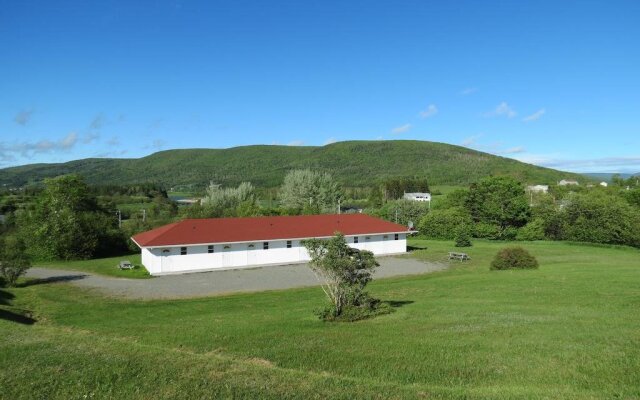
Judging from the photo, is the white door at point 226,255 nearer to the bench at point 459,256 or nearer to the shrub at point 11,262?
the shrub at point 11,262

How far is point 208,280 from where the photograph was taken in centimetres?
3116

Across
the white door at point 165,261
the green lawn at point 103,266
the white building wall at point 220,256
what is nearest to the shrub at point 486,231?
the white building wall at point 220,256

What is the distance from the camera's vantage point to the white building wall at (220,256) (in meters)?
33.9

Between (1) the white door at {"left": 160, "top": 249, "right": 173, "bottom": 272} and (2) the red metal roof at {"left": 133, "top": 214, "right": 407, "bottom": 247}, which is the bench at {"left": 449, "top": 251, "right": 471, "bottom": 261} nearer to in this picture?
(2) the red metal roof at {"left": 133, "top": 214, "right": 407, "bottom": 247}

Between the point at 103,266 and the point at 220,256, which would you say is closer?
the point at 220,256

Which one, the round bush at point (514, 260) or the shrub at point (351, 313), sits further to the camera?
the round bush at point (514, 260)

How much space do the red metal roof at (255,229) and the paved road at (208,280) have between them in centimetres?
270

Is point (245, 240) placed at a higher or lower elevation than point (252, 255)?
higher

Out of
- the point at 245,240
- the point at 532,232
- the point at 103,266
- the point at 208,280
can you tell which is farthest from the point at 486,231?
the point at 103,266

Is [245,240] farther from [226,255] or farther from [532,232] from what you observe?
[532,232]

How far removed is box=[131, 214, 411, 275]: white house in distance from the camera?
113 ft

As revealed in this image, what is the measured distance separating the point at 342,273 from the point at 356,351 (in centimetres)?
472

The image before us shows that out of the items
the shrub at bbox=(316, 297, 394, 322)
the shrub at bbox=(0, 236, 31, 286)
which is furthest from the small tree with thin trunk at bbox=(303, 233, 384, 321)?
the shrub at bbox=(0, 236, 31, 286)

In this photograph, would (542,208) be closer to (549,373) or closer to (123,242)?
(123,242)
